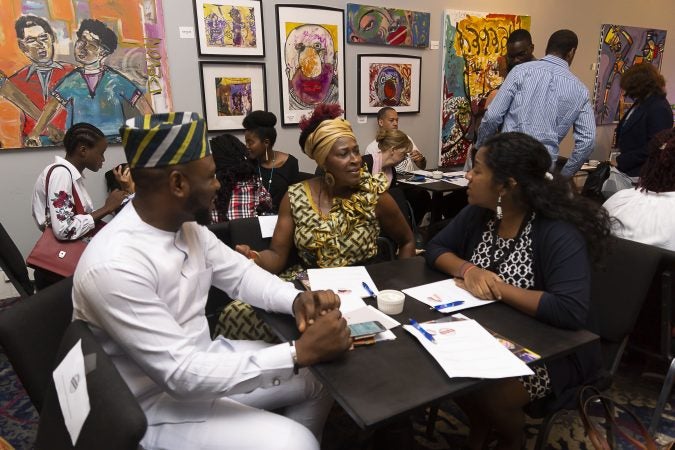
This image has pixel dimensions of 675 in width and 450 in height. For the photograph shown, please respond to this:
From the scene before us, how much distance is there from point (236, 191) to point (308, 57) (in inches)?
79.7

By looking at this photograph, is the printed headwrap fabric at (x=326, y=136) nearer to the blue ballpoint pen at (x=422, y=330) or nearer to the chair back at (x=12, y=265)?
the blue ballpoint pen at (x=422, y=330)

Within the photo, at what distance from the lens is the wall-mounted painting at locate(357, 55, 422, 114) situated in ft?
15.8

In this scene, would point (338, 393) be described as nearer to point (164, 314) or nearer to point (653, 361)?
point (164, 314)

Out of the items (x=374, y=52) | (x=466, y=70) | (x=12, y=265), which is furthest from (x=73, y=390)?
(x=466, y=70)

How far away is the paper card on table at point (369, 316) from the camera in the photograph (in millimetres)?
1425

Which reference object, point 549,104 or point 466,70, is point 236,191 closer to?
point 549,104

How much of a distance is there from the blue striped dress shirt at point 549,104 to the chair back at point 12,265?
311cm

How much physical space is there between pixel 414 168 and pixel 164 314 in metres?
4.06

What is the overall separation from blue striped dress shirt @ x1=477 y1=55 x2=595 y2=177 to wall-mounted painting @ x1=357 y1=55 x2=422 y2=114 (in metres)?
1.83

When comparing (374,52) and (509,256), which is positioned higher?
(374,52)

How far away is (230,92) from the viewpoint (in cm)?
413

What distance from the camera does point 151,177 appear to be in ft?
4.09

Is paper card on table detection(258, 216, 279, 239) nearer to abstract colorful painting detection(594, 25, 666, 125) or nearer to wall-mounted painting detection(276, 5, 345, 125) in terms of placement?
wall-mounted painting detection(276, 5, 345, 125)

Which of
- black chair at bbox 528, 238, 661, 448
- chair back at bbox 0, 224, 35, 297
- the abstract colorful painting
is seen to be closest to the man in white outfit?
black chair at bbox 528, 238, 661, 448
